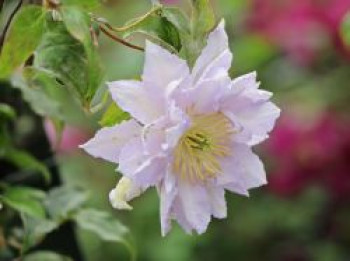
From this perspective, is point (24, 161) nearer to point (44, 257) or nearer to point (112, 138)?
point (44, 257)

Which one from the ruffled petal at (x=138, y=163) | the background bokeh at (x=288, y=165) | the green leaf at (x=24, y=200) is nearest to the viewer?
the ruffled petal at (x=138, y=163)

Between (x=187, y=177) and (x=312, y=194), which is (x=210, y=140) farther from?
(x=312, y=194)

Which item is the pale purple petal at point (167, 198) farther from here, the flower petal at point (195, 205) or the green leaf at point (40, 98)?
the green leaf at point (40, 98)

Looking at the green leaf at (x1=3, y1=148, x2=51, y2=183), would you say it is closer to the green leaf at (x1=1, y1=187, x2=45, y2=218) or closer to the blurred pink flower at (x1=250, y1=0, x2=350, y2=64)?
the green leaf at (x1=1, y1=187, x2=45, y2=218)

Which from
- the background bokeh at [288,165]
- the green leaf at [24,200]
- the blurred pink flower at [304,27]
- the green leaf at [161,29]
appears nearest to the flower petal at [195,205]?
the green leaf at [161,29]

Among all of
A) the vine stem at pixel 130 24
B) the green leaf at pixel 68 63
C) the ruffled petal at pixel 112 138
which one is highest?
the vine stem at pixel 130 24

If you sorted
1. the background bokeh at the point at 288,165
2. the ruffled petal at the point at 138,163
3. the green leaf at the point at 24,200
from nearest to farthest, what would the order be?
1. the ruffled petal at the point at 138,163
2. the green leaf at the point at 24,200
3. the background bokeh at the point at 288,165
